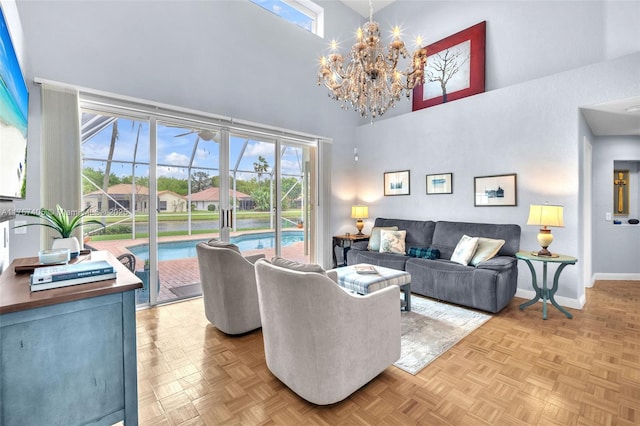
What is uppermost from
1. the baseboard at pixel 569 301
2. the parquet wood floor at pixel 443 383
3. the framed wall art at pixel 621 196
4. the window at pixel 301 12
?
the window at pixel 301 12

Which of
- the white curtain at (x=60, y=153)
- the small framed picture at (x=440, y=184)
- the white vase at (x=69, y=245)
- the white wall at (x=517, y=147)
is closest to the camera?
the white vase at (x=69, y=245)

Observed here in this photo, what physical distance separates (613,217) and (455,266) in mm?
3453

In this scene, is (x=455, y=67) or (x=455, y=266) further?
(x=455, y=67)

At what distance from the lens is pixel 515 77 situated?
4324mm

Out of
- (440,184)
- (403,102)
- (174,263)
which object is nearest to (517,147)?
(440,184)

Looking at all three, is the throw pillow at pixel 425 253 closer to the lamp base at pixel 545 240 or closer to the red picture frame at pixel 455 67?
the lamp base at pixel 545 240

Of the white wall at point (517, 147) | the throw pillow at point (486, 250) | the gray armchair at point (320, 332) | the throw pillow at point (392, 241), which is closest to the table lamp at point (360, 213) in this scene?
the white wall at point (517, 147)

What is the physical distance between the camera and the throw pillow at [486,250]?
140 inches

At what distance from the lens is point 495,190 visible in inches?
162

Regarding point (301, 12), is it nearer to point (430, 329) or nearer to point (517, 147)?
point (517, 147)

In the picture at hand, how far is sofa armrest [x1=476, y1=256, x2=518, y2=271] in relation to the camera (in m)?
3.29

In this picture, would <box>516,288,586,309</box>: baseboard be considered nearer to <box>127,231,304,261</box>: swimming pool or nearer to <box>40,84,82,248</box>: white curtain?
<box>127,231,304,261</box>: swimming pool

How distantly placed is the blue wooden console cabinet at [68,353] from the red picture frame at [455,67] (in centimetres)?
529

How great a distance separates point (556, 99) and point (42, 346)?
5069 mm
